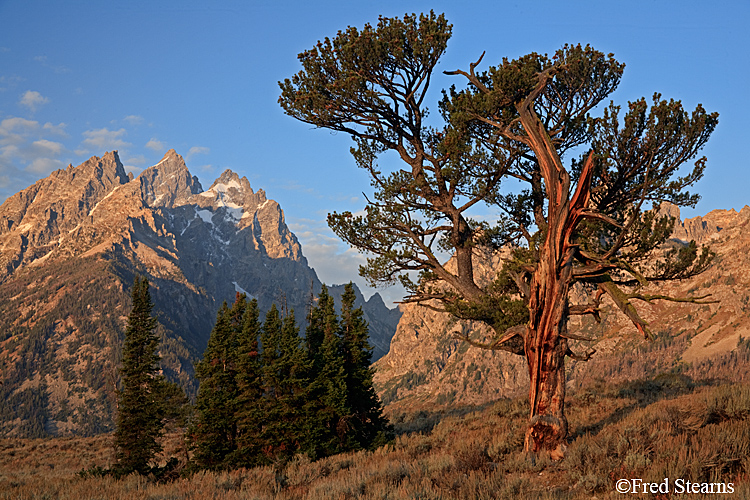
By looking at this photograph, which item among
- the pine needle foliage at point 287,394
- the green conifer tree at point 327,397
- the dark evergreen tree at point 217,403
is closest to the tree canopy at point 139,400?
the dark evergreen tree at point 217,403

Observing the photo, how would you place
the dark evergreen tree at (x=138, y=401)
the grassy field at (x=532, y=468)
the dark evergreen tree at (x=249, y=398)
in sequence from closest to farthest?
the grassy field at (x=532, y=468), the dark evergreen tree at (x=249, y=398), the dark evergreen tree at (x=138, y=401)

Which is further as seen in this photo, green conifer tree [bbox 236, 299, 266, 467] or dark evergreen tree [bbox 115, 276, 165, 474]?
dark evergreen tree [bbox 115, 276, 165, 474]

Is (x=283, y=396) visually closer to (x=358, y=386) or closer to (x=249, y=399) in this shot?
(x=249, y=399)

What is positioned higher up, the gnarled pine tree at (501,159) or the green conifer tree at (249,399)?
the gnarled pine tree at (501,159)

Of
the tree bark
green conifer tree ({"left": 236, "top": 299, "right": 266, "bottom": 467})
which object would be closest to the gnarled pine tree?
the tree bark

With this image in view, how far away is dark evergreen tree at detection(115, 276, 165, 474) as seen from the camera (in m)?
21.7

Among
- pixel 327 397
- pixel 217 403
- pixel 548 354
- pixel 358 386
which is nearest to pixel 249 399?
pixel 217 403

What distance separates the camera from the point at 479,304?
15680mm

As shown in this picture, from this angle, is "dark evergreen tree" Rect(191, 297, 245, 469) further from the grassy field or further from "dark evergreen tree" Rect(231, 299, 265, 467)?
the grassy field

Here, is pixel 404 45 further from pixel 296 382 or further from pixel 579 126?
pixel 296 382

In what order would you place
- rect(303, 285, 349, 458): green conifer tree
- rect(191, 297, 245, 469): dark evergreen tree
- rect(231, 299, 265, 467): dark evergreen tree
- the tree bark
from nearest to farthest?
1. the tree bark
2. rect(303, 285, 349, 458): green conifer tree
3. rect(231, 299, 265, 467): dark evergreen tree
4. rect(191, 297, 245, 469): dark evergreen tree

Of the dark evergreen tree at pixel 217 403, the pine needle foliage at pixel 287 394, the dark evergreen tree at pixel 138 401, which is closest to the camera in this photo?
the pine needle foliage at pixel 287 394

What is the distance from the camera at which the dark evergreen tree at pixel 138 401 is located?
21.7 meters

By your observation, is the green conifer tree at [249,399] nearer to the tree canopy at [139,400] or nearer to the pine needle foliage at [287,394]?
the pine needle foliage at [287,394]
